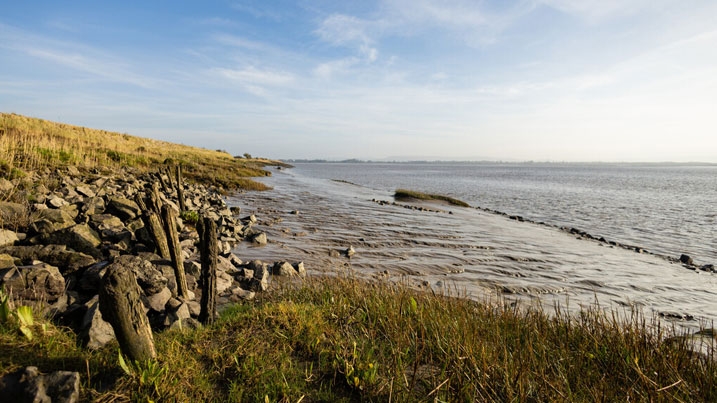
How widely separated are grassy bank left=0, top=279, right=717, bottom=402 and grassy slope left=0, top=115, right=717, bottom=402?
0.6 inches

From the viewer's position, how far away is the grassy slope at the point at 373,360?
147 inches

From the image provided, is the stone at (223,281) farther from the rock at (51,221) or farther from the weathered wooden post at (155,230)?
the rock at (51,221)

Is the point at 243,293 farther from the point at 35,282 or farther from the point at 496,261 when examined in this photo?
the point at 496,261

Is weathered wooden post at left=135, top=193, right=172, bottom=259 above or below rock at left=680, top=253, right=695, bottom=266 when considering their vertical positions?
above

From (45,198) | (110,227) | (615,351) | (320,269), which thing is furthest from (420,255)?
(45,198)

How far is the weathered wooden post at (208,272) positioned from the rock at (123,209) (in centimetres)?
693

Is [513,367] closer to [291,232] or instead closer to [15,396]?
[15,396]

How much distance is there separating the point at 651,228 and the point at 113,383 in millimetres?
25573

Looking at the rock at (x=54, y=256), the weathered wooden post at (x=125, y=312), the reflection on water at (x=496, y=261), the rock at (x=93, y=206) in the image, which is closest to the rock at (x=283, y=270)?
the reflection on water at (x=496, y=261)

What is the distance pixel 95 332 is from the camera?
14.5ft

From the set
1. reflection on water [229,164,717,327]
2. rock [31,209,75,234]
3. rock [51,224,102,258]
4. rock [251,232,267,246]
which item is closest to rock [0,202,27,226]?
rock [31,209,75,234]

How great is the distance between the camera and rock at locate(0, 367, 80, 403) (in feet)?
10.2

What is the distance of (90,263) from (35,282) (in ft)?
4.69

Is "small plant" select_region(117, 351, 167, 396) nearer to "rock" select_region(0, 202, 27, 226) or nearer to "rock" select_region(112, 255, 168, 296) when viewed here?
"rock" select_region(112, 255, 168, 296)
